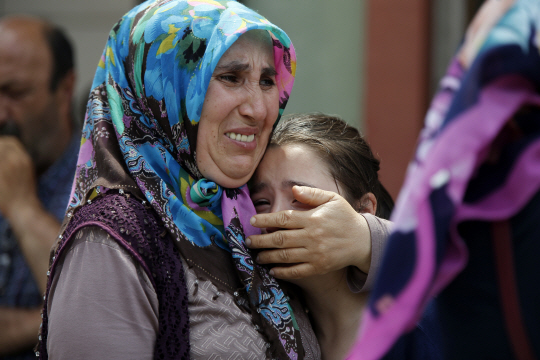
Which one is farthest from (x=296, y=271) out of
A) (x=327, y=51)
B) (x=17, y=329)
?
(x=327, y=51)

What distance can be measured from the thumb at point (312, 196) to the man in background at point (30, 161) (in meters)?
1.17

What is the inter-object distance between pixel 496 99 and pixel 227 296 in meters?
1.02

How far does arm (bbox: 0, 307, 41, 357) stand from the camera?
2301 mm

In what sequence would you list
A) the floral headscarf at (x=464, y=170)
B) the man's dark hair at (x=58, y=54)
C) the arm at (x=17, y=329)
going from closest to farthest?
the floral headscarf at (x=464, y=170) < the arm at (x=17, y=329) < the man's dark hair at (x=58, y=54)

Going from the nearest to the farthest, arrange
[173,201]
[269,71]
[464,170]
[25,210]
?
1. [464,170]
2. [173,201]
3. [269,71]
4. [25,210]

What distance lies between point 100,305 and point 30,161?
142 cm

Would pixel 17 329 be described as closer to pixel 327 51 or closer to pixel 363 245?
pixel 363 245

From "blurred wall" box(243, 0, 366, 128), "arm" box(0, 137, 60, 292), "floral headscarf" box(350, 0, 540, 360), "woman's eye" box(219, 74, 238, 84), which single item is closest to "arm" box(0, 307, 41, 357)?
"arm" box(0, 137, 60, 292)

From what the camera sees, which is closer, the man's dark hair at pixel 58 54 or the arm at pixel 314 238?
the arm at pixel 314 238

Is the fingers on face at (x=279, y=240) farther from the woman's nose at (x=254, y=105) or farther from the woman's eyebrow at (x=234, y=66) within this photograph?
the woman's eyebrow at (x=234, y=66)

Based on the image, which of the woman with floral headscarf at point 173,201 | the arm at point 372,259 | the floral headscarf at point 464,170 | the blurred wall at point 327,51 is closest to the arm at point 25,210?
the woman with floral headscarf at point 173,201

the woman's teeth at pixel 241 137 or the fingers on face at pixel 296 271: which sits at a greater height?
the woman's teeth at pixel 241 137

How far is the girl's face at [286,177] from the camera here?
6.18 feet

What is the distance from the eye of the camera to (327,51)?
4371 millimetres
